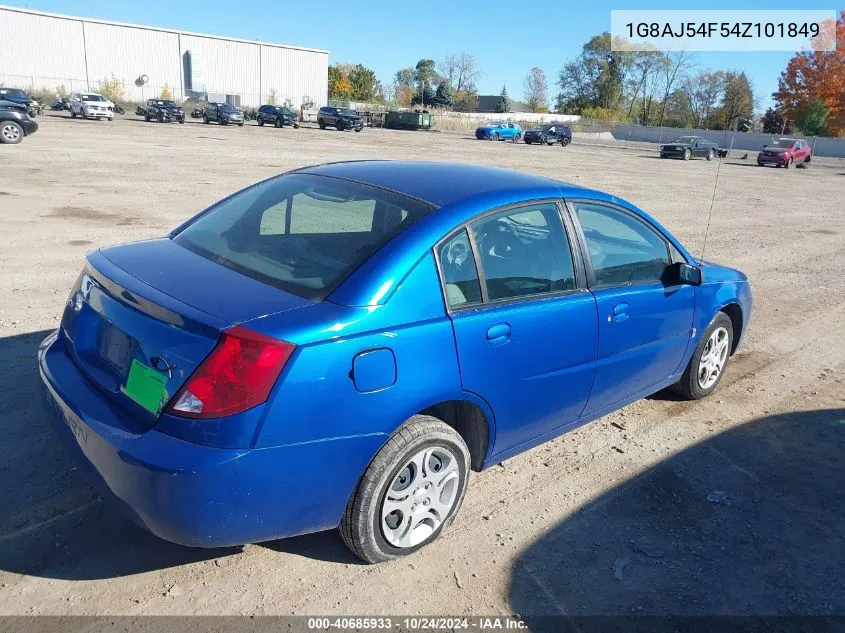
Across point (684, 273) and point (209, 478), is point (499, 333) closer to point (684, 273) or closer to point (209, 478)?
point (209, 478)

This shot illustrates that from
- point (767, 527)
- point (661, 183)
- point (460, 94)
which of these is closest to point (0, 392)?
point (767, 527)

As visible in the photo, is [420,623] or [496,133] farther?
[496,133]

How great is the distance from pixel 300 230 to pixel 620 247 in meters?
1.89

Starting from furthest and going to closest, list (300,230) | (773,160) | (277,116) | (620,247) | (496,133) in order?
(496,133)
(277,116)
(773,160)
(620,247)
(300,230)

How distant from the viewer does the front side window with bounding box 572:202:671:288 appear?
12.3ft

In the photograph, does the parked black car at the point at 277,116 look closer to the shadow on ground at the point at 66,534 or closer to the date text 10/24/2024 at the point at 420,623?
the shadow on ground at the point at 66,534

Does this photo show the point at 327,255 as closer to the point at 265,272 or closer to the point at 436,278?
the point at 265,272

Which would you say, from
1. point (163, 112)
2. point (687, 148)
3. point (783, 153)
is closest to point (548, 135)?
point (687, 148)

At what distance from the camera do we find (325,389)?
251 cm

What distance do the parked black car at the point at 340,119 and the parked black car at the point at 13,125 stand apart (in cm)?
2818

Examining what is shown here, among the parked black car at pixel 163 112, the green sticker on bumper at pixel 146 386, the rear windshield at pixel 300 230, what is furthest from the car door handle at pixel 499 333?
the parked black car at pixel 163 112

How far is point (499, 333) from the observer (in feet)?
10.1

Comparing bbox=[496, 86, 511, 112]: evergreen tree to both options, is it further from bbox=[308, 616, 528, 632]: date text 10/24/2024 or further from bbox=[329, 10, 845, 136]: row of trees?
bbox=[308, 616, 528, 632]: date text 10/24/2024

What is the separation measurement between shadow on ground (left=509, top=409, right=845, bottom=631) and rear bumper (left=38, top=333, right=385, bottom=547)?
96cm
